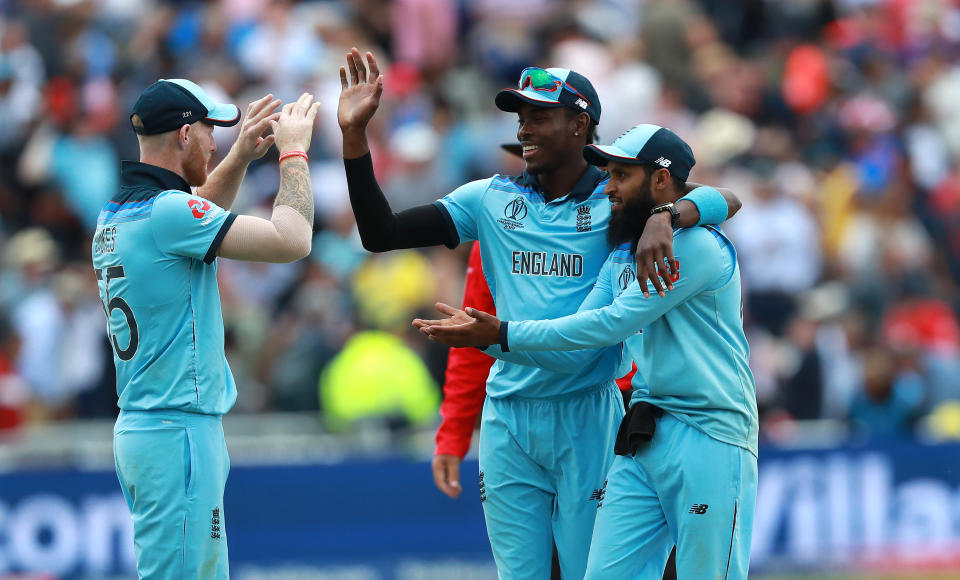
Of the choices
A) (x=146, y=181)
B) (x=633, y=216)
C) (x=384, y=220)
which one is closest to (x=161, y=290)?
(x=146, y=181)

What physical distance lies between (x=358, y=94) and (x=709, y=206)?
5.00 ft

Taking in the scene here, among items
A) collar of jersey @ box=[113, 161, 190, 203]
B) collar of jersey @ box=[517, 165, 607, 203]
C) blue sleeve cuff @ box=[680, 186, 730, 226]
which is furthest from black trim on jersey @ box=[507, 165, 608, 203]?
collar of jersey @ box=[113, 161, 190, 203]

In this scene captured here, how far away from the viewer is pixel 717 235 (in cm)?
595

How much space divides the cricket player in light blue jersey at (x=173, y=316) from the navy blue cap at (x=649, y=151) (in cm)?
121

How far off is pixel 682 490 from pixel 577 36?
10073 millimetres

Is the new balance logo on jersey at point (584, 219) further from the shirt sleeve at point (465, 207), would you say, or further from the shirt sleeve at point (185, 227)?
the shirt sleeve at point (185, 227)

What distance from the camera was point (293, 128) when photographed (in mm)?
6023

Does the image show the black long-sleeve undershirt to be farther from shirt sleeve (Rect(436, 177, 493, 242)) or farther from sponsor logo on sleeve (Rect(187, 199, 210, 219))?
sponsor logo on sleeve (Rect(187, 199, 210, 219))

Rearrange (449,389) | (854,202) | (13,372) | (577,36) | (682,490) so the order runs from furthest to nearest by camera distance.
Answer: (577,36) < (854,202) < (13,372) < (449,389) < (682,490)

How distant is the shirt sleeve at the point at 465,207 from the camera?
6438mm

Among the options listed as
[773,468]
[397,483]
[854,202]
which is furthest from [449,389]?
[854,202]

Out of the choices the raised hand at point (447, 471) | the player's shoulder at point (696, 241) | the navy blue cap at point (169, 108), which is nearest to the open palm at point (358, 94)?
the navy blue cap at point (169, 108)

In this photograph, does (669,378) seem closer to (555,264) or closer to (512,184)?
(555,264)

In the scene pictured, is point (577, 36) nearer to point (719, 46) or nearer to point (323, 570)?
point (719, 46)
